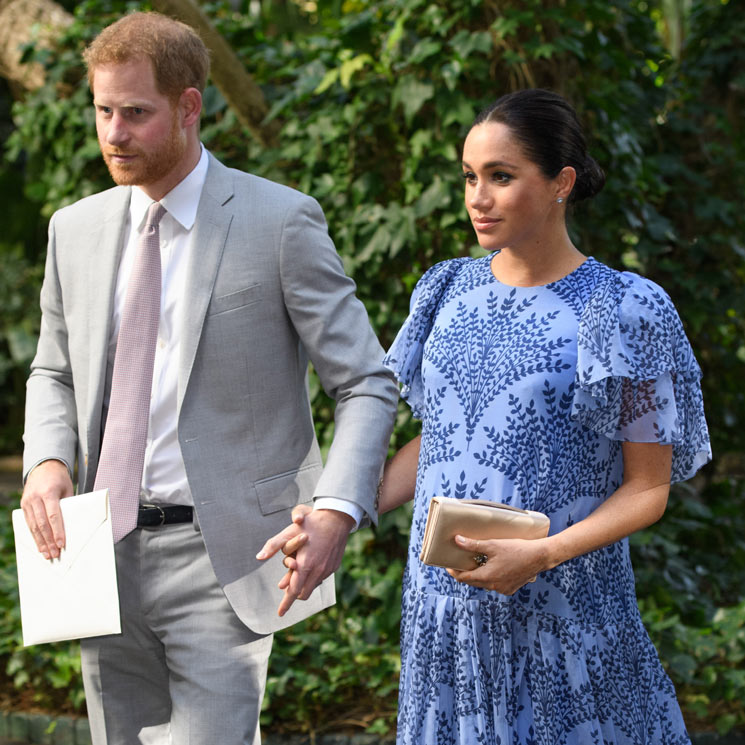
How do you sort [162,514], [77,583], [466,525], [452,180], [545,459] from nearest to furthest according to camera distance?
[466,525]
[545,459]
[77,583]
[162,514]
[452,180]

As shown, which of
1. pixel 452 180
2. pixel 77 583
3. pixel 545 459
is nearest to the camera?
pixel 545 459

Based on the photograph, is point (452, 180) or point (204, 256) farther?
point (452, 180)

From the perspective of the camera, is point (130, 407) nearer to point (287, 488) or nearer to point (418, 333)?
point (287, 488)

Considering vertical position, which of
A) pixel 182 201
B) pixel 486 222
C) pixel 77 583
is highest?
pixel 182 201

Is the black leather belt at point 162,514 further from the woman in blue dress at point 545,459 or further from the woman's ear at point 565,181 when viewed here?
the woman's ear at point 565,181

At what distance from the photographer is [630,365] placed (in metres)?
2.13

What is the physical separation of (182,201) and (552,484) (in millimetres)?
1067

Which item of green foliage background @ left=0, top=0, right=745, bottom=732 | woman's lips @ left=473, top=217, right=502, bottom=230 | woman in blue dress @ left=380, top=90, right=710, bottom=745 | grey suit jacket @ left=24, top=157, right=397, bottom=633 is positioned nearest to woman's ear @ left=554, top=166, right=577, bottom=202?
woman in blue dress @ left=380, top=90, right=710, bottom=745

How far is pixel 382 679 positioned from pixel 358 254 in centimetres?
182

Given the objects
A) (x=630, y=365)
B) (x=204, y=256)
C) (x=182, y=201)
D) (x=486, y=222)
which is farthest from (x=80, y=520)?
(x=630, y=365)

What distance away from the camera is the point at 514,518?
2088mm

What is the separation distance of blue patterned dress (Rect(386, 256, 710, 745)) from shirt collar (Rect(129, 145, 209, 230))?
699 mm

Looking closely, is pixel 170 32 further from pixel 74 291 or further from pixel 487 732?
pixel 487 732

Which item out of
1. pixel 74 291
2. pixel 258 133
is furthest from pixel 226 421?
pixel 258 133
